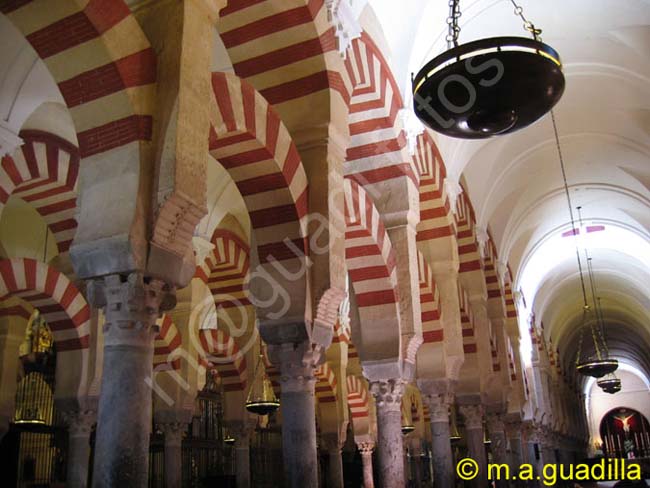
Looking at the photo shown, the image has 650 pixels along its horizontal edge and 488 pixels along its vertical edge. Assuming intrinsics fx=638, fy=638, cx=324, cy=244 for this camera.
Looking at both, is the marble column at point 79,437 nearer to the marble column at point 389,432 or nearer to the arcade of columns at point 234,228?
the arcade of columns at point 234,228

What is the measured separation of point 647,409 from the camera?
94.7 ft

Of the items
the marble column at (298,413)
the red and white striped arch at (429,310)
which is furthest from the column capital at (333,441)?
the marble column at (298,413)

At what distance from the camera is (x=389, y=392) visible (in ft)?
18.5

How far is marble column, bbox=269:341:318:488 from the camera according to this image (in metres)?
3.92

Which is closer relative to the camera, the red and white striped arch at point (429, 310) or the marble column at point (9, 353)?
the marble column at point (9, 353)

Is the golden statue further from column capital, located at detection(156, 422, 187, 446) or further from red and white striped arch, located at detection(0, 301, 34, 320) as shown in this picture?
column capital, located at detection(156, 422, 187, 446)

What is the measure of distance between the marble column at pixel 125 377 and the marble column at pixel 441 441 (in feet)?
15.1

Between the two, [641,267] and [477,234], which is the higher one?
[641,267]

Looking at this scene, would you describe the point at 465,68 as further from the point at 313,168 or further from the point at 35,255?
the point at 35,255

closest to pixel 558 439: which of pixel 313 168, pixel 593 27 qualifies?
pixel 593 27

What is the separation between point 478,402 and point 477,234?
2.53 meters

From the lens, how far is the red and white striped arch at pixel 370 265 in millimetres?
5738

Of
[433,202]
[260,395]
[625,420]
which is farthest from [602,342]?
[625,420]

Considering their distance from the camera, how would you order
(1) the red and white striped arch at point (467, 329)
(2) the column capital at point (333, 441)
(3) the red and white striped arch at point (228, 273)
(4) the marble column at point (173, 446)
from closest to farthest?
(4) the marble column at point (173, 446), (1) the red and white striped arch at point (467, 329), (3) the red and white striped arch at point (228, 273), (2) the column capital at point (333, 441)
